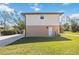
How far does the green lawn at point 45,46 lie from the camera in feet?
23.9

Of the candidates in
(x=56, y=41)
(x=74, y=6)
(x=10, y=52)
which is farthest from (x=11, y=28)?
(x=74, y=6)

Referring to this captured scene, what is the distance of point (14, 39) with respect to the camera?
7574 mm

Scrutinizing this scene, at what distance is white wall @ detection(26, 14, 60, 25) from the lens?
7512mm

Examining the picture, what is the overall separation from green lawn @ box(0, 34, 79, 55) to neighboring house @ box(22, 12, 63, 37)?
15 centimetres

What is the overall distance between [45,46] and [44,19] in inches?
26.6

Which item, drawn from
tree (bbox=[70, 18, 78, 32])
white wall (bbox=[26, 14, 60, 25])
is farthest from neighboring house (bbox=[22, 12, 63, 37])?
tree (bbox=[70, 18, 78, 32])

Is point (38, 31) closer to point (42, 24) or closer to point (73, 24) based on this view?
point (42, 24)

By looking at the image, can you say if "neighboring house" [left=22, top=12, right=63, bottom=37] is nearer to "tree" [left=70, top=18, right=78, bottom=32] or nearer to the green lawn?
the green lawn

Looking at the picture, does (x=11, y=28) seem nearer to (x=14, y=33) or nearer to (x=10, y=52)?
(x=14, y=33)

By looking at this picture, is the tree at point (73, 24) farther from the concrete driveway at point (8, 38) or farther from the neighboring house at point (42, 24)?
the concrete driveway at point (8, 38)

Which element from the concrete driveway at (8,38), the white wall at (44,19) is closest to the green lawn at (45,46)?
the concrete driveway at (8,38)

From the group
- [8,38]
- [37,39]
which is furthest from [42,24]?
[8,38]

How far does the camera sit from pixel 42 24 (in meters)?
7.58
